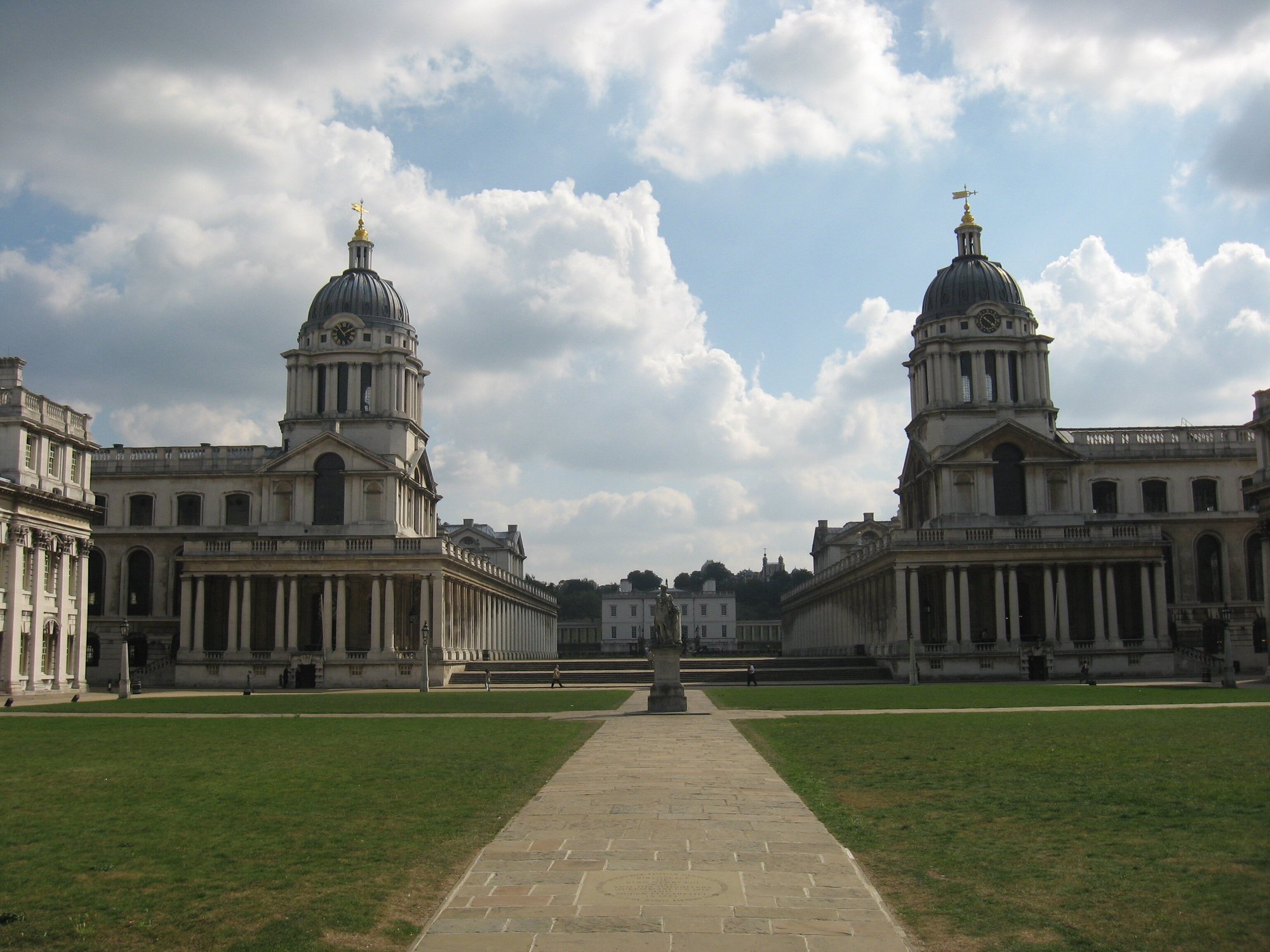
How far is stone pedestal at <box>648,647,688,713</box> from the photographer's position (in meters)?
39.9

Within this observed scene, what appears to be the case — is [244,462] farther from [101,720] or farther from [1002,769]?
[1002,769]

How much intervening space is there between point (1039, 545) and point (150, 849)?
64798 millimetres

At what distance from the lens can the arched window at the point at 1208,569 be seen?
8056 cm

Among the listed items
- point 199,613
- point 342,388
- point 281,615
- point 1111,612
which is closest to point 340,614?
point 281,615

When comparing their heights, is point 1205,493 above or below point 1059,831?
above

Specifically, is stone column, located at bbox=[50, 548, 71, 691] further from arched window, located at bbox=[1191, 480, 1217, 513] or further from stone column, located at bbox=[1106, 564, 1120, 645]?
arched window, located at bbox=[1191, 480, 1217, 513]

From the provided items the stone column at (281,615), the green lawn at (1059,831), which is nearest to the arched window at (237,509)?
the stone column at (281,615)

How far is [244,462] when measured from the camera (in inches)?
3406

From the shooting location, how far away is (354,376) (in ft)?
276

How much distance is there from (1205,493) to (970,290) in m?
22.3

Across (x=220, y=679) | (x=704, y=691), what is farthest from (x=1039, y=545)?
(x=220, y=679)

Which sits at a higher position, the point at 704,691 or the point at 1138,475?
the point at 1138,475

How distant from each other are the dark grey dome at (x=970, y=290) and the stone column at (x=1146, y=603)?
20.4 meters

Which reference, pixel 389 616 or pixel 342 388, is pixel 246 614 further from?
pixel 342 388
